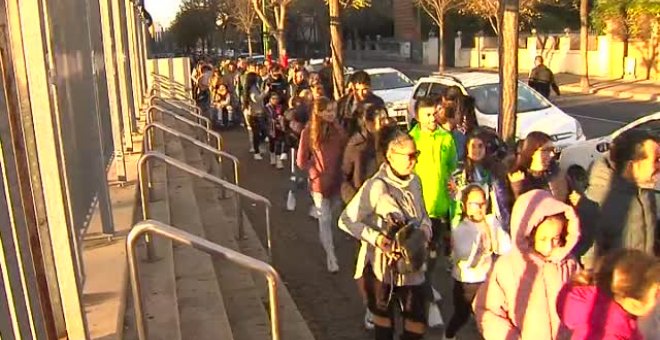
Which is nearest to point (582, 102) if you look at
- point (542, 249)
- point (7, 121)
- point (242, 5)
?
point (542, 249)

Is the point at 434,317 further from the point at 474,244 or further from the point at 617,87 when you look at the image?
the point at 617,87

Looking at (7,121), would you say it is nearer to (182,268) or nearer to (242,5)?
(182,268)

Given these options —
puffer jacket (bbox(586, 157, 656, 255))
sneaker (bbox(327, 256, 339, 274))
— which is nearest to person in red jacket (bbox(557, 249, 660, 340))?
puffer jacket (bbox(586, 157, 656, 255))

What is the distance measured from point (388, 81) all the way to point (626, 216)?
46.2ft

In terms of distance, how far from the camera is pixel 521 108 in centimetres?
1337

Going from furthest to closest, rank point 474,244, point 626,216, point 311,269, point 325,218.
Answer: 1. point 311,269
2. point 325,218
3. point 474,244
4. point 626,216

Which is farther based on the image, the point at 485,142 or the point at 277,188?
the point at 277,188

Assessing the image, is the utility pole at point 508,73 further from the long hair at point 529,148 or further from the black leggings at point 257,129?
the black leggings at point 257,129

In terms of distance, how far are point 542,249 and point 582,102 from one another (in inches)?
825

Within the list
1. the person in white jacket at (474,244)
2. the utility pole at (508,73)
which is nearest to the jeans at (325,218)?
the person in white jacket at (474,244)

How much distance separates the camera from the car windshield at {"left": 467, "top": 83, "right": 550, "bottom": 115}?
13.4 m

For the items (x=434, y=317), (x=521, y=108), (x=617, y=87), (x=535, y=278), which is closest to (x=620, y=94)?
(x=617, y=87)

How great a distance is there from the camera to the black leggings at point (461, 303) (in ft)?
16.7

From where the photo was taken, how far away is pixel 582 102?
23.1m
